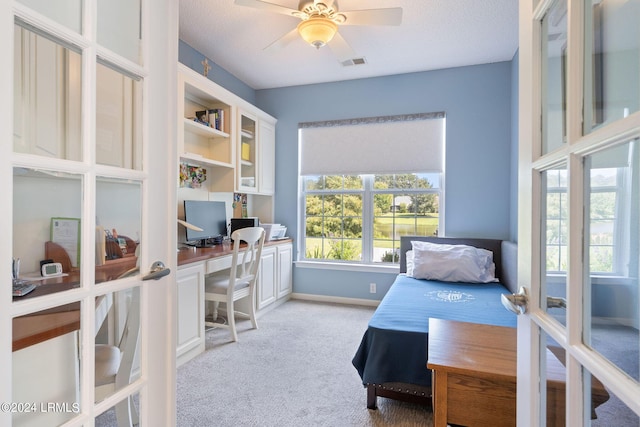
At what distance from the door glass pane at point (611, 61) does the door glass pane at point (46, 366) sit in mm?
1125

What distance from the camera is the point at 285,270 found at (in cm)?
396

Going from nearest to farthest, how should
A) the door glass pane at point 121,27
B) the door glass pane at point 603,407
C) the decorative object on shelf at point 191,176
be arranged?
1. the door glass pane at point 603,407
2. the door glass pane at point 121,27
3. the decorative object on shelf at point 191,176

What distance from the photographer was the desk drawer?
8.57 ft

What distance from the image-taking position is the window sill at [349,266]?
381 centimetres

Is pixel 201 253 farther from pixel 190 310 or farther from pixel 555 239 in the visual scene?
pixel 555 239

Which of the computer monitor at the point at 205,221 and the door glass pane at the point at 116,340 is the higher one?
the computer monitor at the point at 205,221

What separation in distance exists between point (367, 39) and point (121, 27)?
2550mm

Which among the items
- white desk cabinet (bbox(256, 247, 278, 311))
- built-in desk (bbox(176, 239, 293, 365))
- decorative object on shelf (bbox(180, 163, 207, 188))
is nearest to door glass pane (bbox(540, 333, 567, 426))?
built-in desk (bbox(176, 239, 293, 365))

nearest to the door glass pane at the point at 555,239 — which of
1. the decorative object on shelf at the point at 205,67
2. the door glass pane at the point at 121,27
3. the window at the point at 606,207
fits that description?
the window at the point at 606,207

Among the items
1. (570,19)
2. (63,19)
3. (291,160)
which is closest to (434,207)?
(291,160)

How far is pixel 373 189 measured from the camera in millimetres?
3918

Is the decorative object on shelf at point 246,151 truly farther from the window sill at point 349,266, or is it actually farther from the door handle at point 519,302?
the door handle at point 519,302

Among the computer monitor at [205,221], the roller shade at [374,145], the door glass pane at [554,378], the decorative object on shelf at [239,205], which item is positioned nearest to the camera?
the door glass pane at [554,378]

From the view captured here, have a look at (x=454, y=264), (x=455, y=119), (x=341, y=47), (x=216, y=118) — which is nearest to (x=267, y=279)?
(x=216, y=118)
